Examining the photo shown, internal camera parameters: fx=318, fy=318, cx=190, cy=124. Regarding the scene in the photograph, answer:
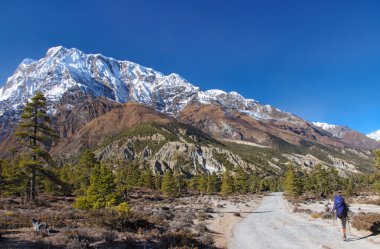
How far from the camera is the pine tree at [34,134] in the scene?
31422 mm

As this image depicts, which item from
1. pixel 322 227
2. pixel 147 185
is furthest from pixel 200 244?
pixel 147 185

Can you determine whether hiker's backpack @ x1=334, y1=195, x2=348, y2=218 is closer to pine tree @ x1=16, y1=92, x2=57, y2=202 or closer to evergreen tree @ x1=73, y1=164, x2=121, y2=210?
evergreen tree @ x1=73, y1=164, x2=121, y2=210

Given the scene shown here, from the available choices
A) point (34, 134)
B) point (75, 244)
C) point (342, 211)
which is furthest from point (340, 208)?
point (34, 134)

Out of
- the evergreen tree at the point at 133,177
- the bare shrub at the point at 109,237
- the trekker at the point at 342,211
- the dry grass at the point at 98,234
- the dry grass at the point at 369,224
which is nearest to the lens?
the dry grass at the point at 98,234

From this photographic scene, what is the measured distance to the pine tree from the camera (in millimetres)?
31422

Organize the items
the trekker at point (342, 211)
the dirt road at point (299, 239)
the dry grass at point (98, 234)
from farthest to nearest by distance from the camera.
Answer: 1. the trekker at point (342, 211)
2. the dirt road at point (299, 239)
3. the dry grass at point (98, 234)

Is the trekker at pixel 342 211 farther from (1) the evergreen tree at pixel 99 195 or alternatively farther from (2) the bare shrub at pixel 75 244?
(1) the evergreen tree at pixel 99 195

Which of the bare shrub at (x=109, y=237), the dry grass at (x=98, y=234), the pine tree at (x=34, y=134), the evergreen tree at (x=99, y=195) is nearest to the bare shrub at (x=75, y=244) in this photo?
the dry grass at (x=98, y=234)

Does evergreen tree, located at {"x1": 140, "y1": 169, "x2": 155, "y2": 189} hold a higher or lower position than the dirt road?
higher

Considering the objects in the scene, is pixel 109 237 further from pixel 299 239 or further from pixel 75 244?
pixel 299 239

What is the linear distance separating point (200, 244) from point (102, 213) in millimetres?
7114

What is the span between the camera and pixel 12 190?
49.8 metres

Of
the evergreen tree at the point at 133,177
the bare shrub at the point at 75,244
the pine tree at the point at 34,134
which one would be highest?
the pine tree at the point at 34,134

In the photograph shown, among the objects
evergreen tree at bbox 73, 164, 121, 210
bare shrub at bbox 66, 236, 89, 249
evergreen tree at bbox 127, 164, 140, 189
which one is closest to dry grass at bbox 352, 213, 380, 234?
bare shrub at bbox 66, 236, 89, 249
